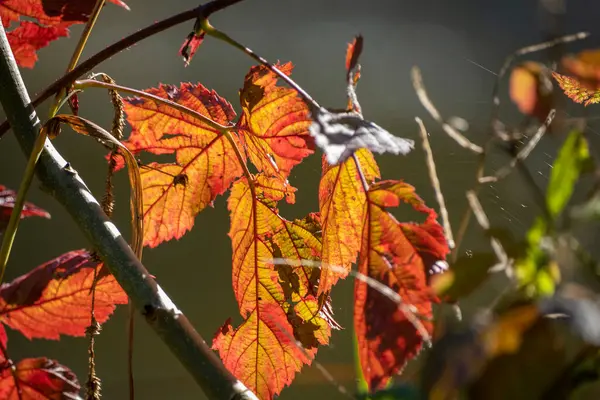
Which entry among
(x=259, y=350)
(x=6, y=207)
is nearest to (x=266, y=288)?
(x=259, y=350)

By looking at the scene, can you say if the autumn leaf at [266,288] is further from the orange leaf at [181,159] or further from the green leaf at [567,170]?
the green leaf at [567,170]

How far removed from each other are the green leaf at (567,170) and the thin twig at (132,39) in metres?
0.14

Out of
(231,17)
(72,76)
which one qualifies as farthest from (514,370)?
(231,17)

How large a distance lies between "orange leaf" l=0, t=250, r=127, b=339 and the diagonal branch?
0.08 metres

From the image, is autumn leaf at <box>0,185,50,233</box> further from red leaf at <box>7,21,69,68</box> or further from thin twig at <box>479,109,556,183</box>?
thin twig at <box>479,109,556,183</box>

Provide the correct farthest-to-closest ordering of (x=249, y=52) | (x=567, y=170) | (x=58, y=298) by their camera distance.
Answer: (x=58, y=298) < (x=249, y=52) < (x=567, y=170)

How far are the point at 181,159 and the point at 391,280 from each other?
19cm

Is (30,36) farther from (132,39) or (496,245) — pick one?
(496,245)

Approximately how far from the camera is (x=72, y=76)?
280 mm

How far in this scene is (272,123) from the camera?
343 millimetres

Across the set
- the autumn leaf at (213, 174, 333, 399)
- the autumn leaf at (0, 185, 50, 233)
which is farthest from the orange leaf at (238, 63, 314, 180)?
the autumn leaf at (0, 185, 50, 233)

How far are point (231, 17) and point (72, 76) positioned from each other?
111 centimetres

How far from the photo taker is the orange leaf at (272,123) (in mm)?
333

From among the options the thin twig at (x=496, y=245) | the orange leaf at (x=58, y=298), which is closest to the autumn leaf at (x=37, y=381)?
the orange leaf at (x=58, y=298)
